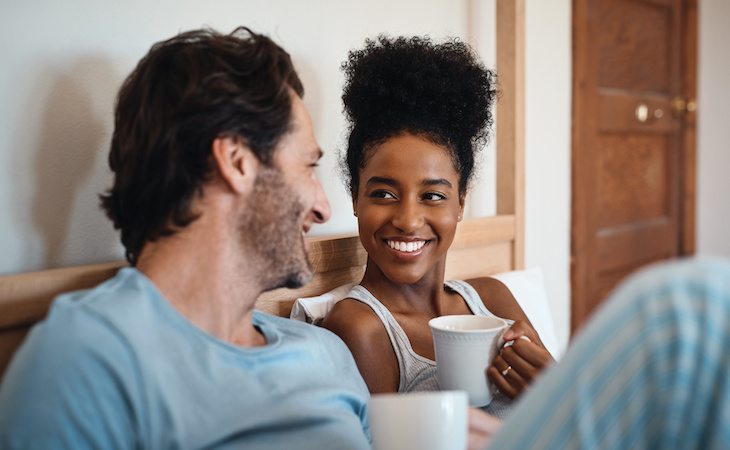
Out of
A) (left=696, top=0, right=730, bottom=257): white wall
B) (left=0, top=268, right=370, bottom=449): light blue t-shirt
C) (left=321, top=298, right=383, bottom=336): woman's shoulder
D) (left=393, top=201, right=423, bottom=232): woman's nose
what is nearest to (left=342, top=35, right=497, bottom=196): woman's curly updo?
(left=393, top=201, right=423, bottom=232): woman's nose

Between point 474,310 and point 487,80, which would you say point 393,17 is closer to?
point 487,80

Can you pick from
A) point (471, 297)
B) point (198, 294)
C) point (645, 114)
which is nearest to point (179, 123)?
point (198, 294)

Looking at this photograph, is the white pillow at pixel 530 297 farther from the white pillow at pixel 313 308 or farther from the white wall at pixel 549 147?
the white wall at pixel 549 147

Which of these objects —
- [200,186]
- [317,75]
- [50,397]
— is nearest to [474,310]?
[317,75]

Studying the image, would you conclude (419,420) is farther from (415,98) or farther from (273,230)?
(415,98)

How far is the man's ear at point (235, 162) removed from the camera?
80 cm

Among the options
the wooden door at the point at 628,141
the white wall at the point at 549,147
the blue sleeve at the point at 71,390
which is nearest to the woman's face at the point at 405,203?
the blue sleeve at the point at 71,390

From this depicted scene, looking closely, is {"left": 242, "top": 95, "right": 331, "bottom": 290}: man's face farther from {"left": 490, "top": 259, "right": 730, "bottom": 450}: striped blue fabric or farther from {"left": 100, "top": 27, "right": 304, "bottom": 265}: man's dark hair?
{"left": 490, "top": 259, "right": 730, "bottom": 450}: striped blue fabric

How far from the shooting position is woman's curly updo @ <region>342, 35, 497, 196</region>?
116 centimetres

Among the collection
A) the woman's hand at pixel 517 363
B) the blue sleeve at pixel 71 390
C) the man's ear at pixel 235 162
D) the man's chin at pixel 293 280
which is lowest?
the woman's hand at pixel 517 363

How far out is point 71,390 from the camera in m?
0.62

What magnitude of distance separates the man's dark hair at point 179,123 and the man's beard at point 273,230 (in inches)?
1.3

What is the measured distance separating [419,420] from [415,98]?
0.64 meters

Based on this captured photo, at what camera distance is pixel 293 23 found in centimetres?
127
